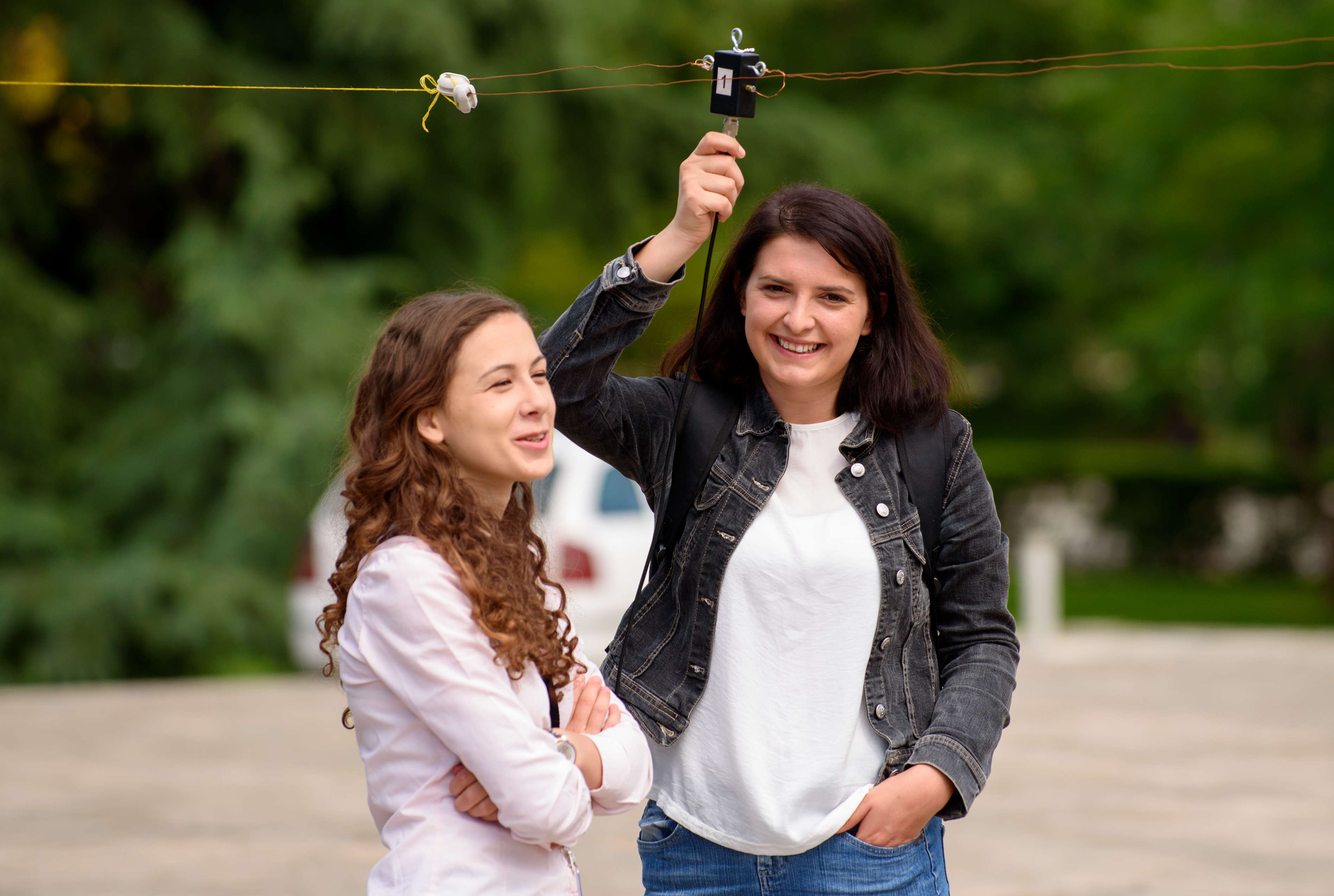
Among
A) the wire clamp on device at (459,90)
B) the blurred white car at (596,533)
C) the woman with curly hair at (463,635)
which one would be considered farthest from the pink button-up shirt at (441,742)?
the blurred white car at (596,533)

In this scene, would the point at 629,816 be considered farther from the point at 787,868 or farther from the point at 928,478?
the point at 928,478

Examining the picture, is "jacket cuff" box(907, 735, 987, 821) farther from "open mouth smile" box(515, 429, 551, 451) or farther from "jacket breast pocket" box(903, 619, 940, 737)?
"open mouth smile" box(515, 429, 551, 451)

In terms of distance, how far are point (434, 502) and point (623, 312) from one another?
0.53m

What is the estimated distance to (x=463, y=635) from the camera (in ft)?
6.37

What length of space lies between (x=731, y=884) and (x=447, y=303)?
1068 millimetres

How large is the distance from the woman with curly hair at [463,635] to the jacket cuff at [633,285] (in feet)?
0.68

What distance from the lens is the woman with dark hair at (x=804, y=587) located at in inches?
91.7

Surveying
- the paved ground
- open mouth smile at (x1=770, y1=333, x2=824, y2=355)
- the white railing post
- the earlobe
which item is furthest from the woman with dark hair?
the white railing post

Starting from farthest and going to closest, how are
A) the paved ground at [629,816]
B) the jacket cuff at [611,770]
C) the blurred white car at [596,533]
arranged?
the blurred white car at [596,533] → the paved ground at [629,816] → the jacket cuff at [611,770]

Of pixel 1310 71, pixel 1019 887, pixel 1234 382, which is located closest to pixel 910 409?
pixel 1019 887

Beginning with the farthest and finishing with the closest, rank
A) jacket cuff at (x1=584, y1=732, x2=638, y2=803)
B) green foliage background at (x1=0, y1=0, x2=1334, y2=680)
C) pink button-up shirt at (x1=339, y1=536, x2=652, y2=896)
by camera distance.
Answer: green foliage background at (x1=0, y1=0, x2=1334, y2=680) < jacket cuff at (x1=584, y1=732, x2=638, y2=803) < pink button-up shirt at (x1=339, y1=536, x2=652, y2=896)

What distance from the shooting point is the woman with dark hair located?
233 centimetres

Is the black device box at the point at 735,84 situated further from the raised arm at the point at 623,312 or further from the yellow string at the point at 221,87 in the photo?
the yellow string at the point at 221,87

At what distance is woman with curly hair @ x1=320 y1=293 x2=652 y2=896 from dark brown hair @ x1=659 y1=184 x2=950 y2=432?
470 millimetres
